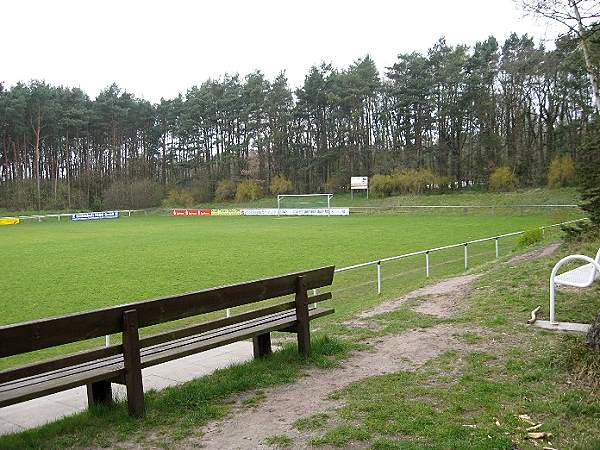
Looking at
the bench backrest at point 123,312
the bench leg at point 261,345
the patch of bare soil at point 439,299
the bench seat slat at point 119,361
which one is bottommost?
the patch of bare soil at point 439,299

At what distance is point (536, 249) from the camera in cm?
1559

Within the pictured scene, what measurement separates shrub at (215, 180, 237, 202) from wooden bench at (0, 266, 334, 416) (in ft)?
230

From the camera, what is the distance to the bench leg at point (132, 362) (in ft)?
14.8

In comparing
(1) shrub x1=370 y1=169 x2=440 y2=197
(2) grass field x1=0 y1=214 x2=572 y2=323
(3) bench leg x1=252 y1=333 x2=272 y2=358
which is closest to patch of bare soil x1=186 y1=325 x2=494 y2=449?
(3) bench leg x1=252 y1=333 x2=272 y2=358

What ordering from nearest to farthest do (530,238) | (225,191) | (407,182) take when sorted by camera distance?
(530,238), (407,182), (225,191)

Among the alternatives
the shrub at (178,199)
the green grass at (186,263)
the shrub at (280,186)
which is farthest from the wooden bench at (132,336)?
the shrub at (178,199)

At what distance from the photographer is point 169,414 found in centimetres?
459

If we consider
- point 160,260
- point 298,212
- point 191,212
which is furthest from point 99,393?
point 191,212

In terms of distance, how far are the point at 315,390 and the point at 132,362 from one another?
1614 mm

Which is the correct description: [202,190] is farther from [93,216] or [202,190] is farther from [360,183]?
[360,183]

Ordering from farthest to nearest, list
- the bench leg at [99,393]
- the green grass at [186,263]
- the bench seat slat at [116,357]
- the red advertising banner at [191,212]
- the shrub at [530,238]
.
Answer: the red advertising banner at [191,212] < the shrub at [530,238] < the green grass at [186,263] < the bench leg at [99,393] < the bench seat slat at [116,357]

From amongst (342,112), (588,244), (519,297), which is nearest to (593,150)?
(588,244)

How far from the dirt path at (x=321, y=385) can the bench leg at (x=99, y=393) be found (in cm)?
109

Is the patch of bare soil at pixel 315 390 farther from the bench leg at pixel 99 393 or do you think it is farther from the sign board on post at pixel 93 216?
the sign board on post at pixel 93 216
